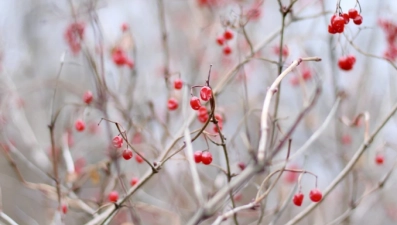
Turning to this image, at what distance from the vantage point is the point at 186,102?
2197mm

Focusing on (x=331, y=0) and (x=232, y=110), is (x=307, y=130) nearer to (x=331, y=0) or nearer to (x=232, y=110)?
(x=232, y=110)

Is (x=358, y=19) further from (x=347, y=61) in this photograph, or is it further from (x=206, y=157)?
(x=206, y=157)

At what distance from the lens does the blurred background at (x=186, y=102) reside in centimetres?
238

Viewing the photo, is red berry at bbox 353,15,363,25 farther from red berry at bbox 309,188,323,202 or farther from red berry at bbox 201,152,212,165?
red berry at bbox 201,152,212,165

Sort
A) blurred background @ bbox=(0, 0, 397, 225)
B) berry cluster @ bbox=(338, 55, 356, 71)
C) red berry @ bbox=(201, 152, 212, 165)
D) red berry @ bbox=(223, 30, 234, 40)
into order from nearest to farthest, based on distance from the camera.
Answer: red berry @ bbox=(201, 152, 212, 165) → berry cluster @ bbox=(338, 55, 356, 71) → blurred background @ bbox=(0, 0, 397, 225) → red berry @ bbox=(223, 30, 234, 40)

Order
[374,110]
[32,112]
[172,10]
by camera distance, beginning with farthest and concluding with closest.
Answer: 1. [172,10]
2. [32,112]
3. [374,110]

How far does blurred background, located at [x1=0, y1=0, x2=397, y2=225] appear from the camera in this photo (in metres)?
2.38

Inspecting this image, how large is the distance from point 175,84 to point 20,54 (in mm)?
3168

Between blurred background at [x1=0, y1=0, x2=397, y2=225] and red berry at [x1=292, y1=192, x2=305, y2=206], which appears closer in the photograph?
red berry at [x1=292, y1=192, x2=305, y2=206]

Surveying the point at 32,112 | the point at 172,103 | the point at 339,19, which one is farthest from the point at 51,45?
the point at 339,19

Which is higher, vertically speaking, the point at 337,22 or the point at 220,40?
the point at 337,22

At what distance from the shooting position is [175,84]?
225cm

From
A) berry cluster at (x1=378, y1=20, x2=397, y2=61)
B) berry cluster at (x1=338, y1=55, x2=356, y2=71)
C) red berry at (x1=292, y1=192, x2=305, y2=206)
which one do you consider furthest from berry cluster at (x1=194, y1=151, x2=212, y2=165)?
berry cluster at (x1=378, y1=20, x2=397, y2=61)

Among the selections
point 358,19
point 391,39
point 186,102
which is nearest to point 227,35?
point 186,102
